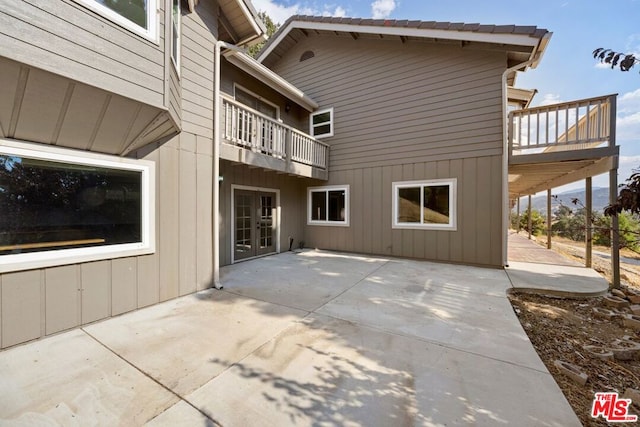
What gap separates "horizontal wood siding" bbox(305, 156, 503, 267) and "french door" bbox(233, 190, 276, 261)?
164 centimetres

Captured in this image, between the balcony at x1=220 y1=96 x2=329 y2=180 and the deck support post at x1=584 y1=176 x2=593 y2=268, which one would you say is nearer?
the balcony at x1=220 y1=96 x2=329 y2=180

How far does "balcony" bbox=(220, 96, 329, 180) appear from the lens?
518cm

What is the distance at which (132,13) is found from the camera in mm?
2590

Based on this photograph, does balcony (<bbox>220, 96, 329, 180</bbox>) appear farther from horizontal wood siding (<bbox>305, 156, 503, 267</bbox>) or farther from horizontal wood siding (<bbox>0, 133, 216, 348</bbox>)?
horizontal wood siding (<bbox>305, 156, 503, 267</bbox>)

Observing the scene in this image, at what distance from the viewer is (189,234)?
415 centimetres

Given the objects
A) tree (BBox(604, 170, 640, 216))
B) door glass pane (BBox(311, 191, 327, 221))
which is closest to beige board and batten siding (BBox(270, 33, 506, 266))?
door glass pane (BBox(311, 191, 327, 221))

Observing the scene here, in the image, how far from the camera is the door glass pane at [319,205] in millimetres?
8508

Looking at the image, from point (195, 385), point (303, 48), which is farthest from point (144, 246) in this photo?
point (303, 48)

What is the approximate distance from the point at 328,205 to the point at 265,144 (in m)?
3.14

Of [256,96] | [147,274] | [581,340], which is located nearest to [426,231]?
[581,340]

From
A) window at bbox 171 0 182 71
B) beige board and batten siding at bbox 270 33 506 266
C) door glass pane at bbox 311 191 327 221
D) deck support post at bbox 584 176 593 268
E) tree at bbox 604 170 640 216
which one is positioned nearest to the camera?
tree at bbox 604 170 640 216

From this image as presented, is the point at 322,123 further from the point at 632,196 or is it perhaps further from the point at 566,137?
the point at 632,196

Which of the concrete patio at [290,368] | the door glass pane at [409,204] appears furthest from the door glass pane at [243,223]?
the door glass pane at [409,204]

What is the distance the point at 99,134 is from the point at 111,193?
2.71 ft
